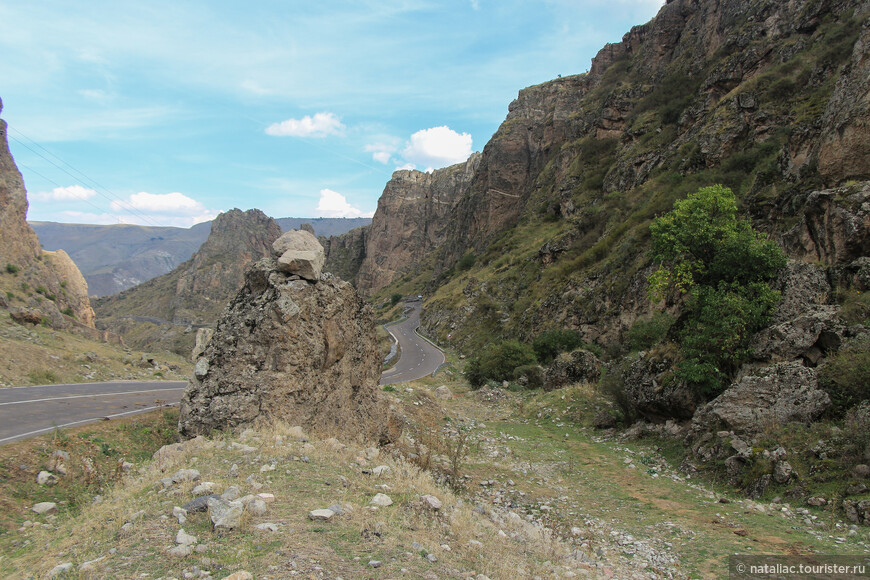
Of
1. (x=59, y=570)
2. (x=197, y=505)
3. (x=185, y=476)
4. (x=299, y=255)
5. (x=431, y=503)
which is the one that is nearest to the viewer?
(x=59, y=570)

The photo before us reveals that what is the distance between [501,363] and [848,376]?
18074 mm

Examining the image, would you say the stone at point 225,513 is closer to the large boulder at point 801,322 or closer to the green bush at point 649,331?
the large boulder at point 801,322

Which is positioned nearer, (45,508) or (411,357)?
(45,508)

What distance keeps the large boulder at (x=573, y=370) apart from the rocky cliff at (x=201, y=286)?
118 metres

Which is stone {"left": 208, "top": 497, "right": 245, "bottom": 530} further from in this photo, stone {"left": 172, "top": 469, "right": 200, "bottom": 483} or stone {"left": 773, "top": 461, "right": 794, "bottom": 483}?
stone {"left": 773, "top": 461, "right": 794, "bottom": 483}

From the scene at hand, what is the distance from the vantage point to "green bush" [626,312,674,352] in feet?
66.4

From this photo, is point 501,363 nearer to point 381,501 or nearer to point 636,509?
point 636,509

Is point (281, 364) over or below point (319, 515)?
over

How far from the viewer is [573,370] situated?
21.8 meters

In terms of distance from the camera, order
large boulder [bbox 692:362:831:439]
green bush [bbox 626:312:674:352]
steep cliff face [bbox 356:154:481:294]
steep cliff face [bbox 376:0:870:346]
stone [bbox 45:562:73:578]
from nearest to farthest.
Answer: stone [bbox 45:562:73:578], large boulder [bbox 692:362:831:439], steep cliff face [bbox 376:0:870:346], green bush [bbox 626:312:674:352], steep cliff face [bbox 356:154:481:294]

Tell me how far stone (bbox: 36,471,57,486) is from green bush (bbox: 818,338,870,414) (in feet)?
49.8

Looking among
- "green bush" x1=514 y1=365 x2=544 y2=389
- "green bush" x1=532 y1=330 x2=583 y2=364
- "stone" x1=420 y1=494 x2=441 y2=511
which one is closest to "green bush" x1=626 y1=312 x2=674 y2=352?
"green bush" x1=514 y1=365 x2=544 y2=389

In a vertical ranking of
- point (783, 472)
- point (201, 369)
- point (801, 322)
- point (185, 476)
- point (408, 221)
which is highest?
point (408, 221)

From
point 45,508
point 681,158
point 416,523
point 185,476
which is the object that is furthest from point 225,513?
point 681,158
